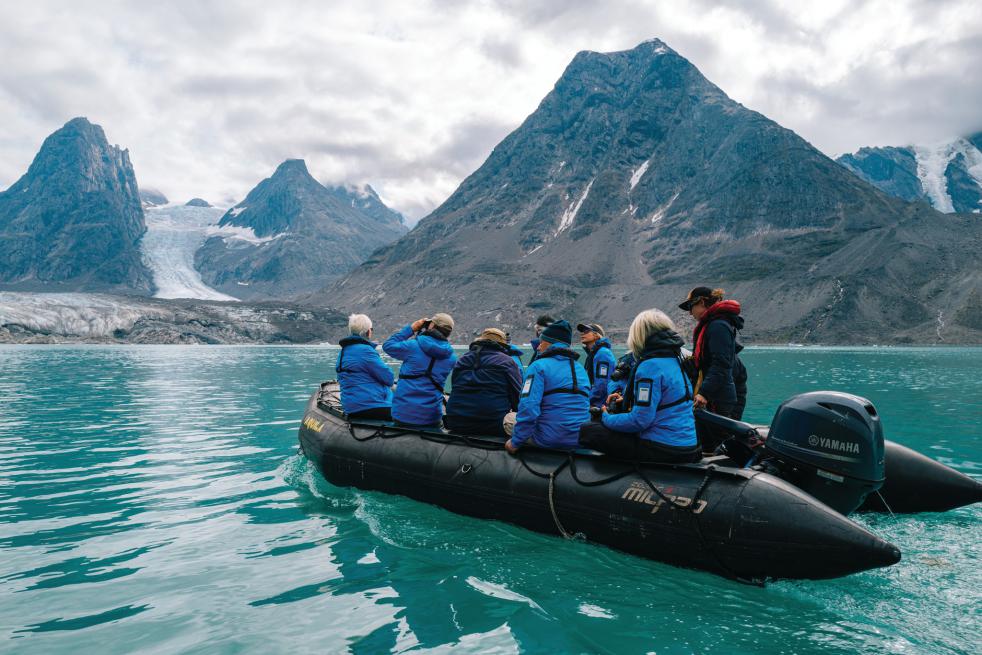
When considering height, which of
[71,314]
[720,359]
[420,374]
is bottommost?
[420,374]

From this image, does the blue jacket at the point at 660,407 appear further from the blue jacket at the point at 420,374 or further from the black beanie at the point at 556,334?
the blue jacket at the point at 420,374

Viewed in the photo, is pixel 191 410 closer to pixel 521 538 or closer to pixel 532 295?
pixel 521 538

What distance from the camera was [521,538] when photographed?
7750 mm

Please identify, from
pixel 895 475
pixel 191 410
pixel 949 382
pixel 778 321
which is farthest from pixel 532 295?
pixel 895 475

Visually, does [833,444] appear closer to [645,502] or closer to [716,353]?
[716,353]

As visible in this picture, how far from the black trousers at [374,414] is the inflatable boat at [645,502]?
1.12 metres

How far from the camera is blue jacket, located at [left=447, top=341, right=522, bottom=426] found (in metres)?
8.93

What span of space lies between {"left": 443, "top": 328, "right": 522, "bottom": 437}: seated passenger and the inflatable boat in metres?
0.29

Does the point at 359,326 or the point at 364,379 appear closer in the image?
the point at 359,326

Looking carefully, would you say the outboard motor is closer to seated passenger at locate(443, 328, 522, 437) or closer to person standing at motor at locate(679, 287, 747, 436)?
person standing at motor at locate(679, 287, 747, 436)

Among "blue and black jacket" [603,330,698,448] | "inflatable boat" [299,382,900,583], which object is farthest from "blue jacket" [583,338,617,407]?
"blue and black jacket" [603,330,698,448]

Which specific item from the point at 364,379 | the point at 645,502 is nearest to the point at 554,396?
the point at 645,502

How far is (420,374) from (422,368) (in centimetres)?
13

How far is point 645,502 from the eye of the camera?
22.3 feet
